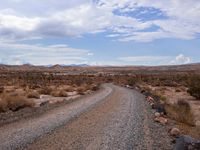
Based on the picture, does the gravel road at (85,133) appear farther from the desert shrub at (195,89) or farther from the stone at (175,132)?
the desert shrub at (195,89)

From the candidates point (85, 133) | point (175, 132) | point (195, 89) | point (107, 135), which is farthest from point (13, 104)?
point (195, 89)

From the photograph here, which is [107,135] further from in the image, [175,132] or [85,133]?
[175,132]

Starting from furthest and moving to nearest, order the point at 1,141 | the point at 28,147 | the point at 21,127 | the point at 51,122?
the point at 51,122 < the point at 21,127 < the point at 1,141 < the point at 28,147

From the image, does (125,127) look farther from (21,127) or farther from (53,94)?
(53,94)

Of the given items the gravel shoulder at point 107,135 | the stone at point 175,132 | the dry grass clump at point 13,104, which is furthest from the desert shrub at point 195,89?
the stone at point 175,132

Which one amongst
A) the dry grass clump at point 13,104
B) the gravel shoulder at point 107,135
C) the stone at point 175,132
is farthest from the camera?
the dry grass clump at point 13,104

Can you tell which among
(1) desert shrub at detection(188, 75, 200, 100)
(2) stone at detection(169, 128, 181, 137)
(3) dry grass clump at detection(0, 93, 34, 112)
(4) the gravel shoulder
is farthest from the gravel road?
(1) desert shrub at detection(188, 75, 200, 100)

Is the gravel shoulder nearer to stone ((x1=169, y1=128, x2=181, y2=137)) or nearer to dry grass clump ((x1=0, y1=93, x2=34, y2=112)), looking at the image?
stone ((x1=169, y1=128, x2=181, y2=137))

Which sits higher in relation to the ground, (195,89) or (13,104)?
(13,104)

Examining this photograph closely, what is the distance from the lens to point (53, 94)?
44.1m

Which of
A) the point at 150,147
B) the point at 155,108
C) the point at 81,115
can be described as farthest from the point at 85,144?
the point at 155,108

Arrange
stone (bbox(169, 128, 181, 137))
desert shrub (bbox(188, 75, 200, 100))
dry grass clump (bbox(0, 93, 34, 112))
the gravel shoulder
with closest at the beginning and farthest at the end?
the gravel shoulder, stone (bbox(169, 128, 181, 137)), dry grass clump (bbox(0, 93, 34, 112)), desert shrub (bbox(188, 75, 200, 100))

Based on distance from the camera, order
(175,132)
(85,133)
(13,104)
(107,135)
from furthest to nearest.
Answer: (13,104)
(175,132)
(85,133)
(107,135)

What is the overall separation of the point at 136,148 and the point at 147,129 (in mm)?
4712
